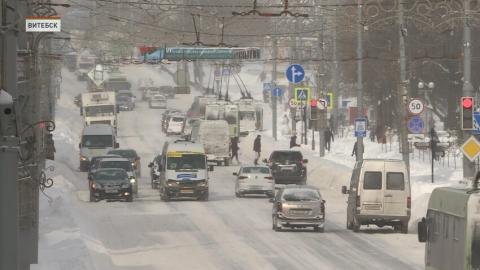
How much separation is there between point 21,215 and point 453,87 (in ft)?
181

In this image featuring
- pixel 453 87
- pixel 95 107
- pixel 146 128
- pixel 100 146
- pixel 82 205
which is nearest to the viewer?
pixel 82 205

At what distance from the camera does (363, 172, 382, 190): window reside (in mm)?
37875

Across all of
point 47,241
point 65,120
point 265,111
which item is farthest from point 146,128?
point 47,241

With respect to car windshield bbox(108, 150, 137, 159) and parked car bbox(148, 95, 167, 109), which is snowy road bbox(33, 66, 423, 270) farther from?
parked car bbox(148, 95, 167, 109)

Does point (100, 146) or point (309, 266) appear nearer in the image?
point (309, 266)

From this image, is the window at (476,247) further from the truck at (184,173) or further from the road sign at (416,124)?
the truck at (184,173)

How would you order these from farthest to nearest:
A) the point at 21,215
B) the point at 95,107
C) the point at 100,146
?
the point at 95,107 → the point at 100,146 → the point at 21,215

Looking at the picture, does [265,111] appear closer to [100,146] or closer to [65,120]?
[65,120]

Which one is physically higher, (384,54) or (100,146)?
(384,54)

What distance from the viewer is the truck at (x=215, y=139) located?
68688 mm

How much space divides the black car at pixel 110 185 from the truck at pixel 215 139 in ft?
62.2

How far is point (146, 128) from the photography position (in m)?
104

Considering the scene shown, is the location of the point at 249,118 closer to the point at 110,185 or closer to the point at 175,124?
the point at 175,124

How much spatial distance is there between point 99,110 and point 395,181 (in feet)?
171
